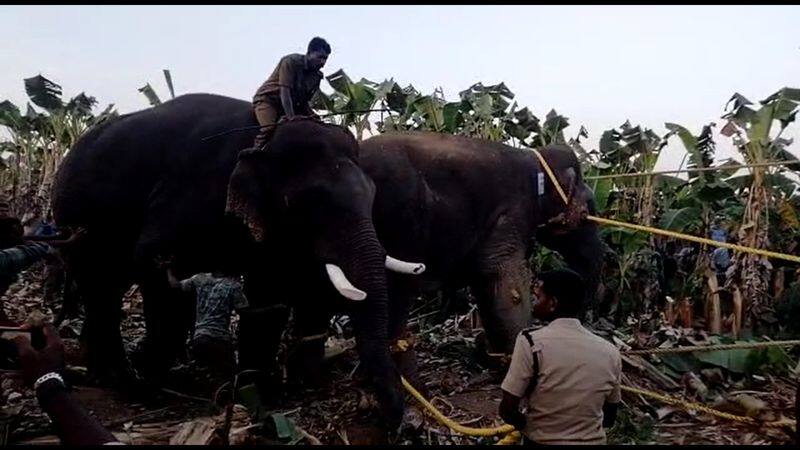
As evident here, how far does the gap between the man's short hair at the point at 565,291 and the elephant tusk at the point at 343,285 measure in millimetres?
2003

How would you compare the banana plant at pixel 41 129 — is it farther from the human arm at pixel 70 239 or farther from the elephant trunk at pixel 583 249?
the elephant trunk at pixel 583 249

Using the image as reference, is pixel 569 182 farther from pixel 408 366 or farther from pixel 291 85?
pixel 291 85

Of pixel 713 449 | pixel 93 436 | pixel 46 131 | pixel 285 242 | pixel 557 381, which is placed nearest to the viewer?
pixel 93 436

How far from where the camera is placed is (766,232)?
9.88 metres

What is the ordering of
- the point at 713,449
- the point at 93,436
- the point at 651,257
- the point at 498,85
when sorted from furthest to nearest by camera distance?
1. the point at 498,85
2. the point at 651,257
3. the point at 713,449
4. the point at 93,436

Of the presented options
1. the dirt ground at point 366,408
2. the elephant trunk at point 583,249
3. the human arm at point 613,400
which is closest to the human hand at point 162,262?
the dirt ground at point 366,408

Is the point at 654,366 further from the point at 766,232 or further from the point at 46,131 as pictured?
the point at 46,131

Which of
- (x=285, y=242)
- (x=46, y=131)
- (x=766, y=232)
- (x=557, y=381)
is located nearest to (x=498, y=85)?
(x=766, y=232)

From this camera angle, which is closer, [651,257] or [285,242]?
[285,242]

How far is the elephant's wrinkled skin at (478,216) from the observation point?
7105 millimetres

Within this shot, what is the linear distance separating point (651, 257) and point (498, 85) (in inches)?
232

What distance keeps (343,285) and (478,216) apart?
2500mm

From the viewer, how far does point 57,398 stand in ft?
10.5

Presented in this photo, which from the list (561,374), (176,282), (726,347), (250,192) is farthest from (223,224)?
(726,347)
